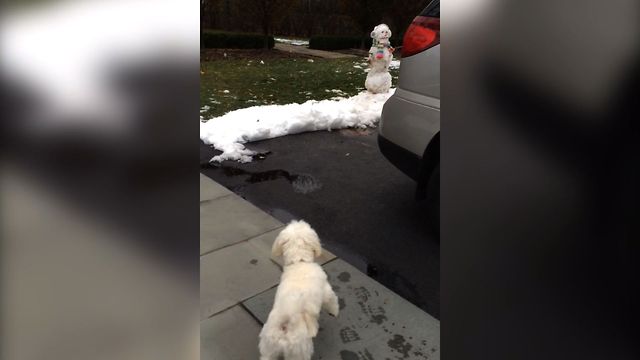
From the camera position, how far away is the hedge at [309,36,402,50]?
1756cm

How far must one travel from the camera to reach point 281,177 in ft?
14.4

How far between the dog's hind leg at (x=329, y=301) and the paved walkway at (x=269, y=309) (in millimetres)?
A: 166

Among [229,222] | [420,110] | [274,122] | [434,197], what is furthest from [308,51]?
[420,110]

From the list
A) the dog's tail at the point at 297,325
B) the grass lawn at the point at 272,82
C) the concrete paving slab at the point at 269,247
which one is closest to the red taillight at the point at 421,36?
the concrete paving slab at the point at 269,247

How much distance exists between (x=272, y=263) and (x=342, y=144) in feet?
8.88

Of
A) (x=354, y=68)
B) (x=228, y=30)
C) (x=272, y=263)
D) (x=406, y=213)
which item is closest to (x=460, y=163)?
(x=272, y=263)

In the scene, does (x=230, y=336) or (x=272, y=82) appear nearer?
(x=230, y=336)

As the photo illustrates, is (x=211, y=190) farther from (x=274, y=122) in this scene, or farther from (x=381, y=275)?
(x=274, y=122)

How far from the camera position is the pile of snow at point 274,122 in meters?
5.17

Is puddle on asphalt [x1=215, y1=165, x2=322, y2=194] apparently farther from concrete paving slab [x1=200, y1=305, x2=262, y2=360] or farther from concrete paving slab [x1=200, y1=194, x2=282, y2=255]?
concrete paving slab [x1=200, y1=305, x2=262, y2=360]

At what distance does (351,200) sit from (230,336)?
1.86 m

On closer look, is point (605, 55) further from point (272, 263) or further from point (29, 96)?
point (272, 263)

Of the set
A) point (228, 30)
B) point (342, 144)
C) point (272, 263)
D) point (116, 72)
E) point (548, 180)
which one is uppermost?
point (228, 30)

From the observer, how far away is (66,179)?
45 cm
